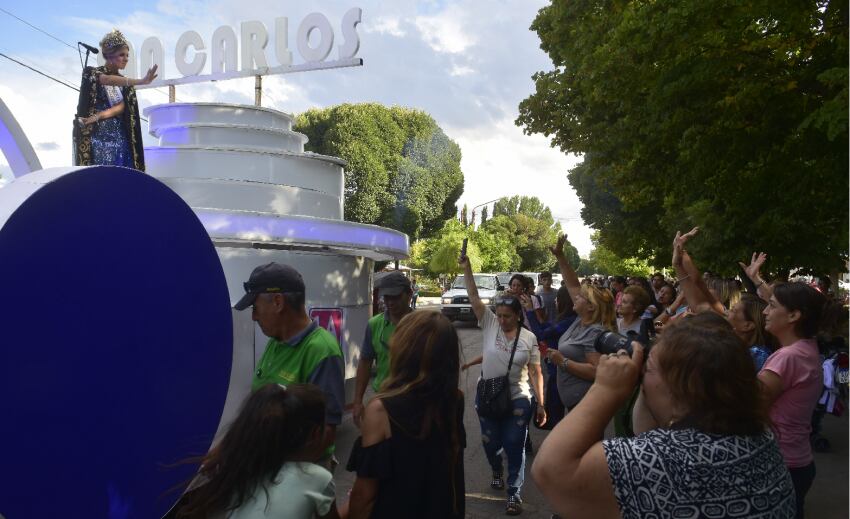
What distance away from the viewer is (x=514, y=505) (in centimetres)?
500

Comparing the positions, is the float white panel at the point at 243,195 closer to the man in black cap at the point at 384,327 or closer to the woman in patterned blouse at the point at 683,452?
the man in black cap at the point at 384,327

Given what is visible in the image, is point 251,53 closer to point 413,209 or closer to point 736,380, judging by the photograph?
point 736,380

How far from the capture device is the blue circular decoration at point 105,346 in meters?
2.29

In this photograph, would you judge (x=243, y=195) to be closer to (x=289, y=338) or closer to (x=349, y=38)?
(x=349, y=38)

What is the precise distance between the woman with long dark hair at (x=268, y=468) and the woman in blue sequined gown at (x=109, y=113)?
392 cm

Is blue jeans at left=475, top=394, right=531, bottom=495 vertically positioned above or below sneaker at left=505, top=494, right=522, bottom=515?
above

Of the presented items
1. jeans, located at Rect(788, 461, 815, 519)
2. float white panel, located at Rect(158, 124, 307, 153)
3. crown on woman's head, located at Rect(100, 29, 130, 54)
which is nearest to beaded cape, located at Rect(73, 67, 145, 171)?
crown on woman's head, located at Rect(100, 29, 130, 54)

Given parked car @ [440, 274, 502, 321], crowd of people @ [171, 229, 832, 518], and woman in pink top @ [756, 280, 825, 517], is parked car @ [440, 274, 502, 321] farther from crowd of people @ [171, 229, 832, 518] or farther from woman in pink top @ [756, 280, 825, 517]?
crowd of people @ [171, 229, 832, 518]

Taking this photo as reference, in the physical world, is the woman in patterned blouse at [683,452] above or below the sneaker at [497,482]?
above

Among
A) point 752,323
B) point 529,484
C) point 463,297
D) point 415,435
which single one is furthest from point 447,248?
point 415,435

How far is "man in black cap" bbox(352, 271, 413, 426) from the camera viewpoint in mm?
4723

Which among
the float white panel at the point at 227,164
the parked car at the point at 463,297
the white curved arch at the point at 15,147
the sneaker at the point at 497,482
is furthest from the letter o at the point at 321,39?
the parked car at the point at 463,297

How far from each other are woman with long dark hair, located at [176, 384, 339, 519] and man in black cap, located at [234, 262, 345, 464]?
0.92 meters

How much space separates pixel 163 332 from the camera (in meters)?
2.93
